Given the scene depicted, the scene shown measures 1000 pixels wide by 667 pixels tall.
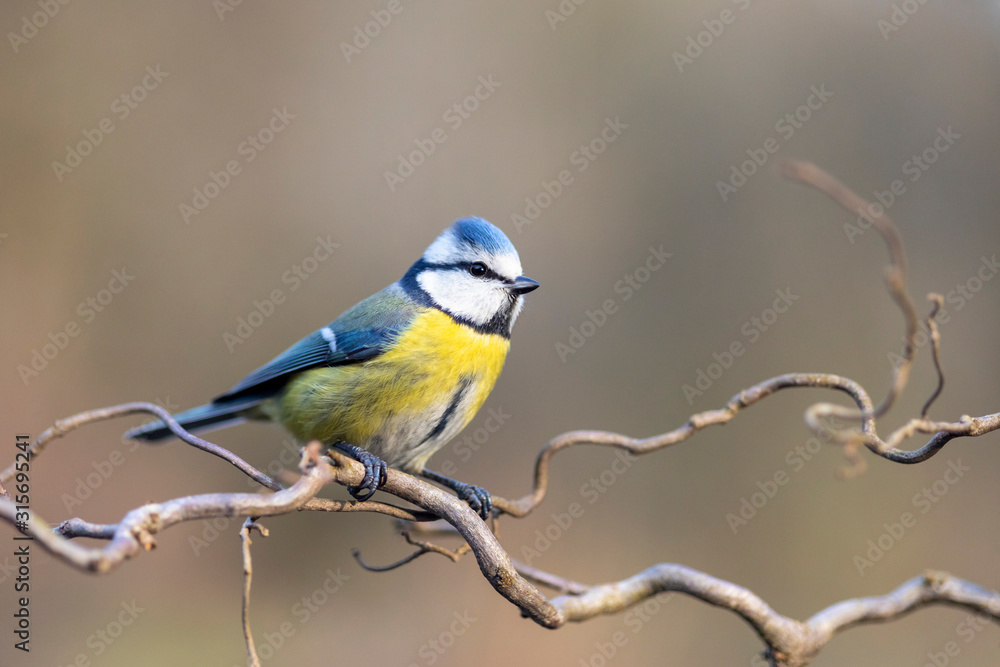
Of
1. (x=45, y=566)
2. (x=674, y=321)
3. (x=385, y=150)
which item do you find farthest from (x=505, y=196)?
(x=45, y=566)

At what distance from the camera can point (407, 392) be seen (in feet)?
5.77

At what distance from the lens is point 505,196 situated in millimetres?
3607

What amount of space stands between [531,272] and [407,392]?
5.91 ft

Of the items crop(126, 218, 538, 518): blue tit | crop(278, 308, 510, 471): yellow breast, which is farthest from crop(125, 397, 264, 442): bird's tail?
crop(278, 308, 510, 471): yellow breast

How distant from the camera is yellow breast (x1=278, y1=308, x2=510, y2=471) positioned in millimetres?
1761

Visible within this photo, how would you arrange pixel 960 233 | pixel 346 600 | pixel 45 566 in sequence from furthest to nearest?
pixel 960 233, pixel 346 600, pixel 45 566

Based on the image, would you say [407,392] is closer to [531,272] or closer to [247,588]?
[247,588]

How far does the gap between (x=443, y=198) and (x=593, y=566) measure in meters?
1.91

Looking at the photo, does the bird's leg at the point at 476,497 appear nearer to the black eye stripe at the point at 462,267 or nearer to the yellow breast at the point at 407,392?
the yellow breast at the point at 407,392

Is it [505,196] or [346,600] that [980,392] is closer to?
[505,196]

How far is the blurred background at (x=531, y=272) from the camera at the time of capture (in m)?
2.96

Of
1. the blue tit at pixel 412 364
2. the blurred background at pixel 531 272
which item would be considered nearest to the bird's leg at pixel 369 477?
the blue tit at pixel 412 364

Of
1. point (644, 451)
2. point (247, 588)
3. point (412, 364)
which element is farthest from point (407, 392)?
point (247, 588)

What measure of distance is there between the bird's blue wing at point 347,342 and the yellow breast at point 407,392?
0.11 ft
